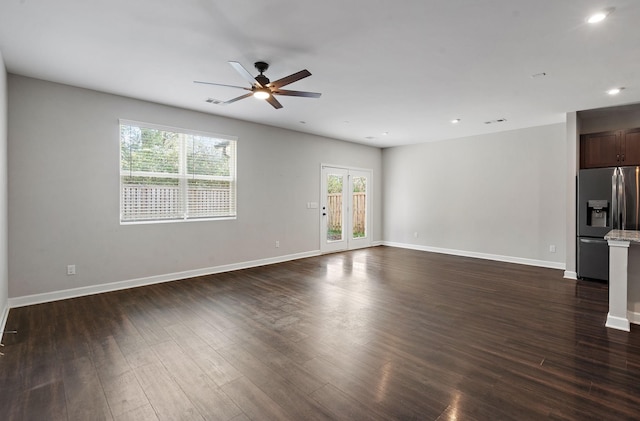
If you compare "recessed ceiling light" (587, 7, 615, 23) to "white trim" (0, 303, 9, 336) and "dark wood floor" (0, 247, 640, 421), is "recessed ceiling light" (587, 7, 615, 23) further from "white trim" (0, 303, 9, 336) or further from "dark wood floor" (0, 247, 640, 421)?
"white trim" (0, 303, 9, 336)

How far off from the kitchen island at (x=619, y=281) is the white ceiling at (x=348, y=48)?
1879 mm

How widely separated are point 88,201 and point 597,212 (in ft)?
24.8

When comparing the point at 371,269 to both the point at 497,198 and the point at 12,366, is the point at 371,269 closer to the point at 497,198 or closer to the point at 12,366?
the point at 497,198

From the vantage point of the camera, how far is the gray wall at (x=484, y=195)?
579 cm

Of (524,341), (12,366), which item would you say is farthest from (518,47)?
(12,366)

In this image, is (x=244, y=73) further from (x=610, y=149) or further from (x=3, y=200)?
(x=610, y=149)

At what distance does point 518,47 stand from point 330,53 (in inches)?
70.7

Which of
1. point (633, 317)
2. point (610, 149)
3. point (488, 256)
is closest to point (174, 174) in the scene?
point (633, 317)

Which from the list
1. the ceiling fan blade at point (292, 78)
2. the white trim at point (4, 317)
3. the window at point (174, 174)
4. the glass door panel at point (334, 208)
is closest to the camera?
the ceiling fan blade at point (292, 78)

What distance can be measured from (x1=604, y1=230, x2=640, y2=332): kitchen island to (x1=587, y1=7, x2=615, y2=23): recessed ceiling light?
2.04 metres

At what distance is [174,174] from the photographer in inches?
192

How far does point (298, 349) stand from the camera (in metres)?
2.64

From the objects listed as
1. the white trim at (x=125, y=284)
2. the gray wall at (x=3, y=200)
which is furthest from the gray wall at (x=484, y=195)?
the gray wall at (x=3, y=200)

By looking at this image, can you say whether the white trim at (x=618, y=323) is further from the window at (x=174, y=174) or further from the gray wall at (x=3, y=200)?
the gray wall at (x=3, y=200)
